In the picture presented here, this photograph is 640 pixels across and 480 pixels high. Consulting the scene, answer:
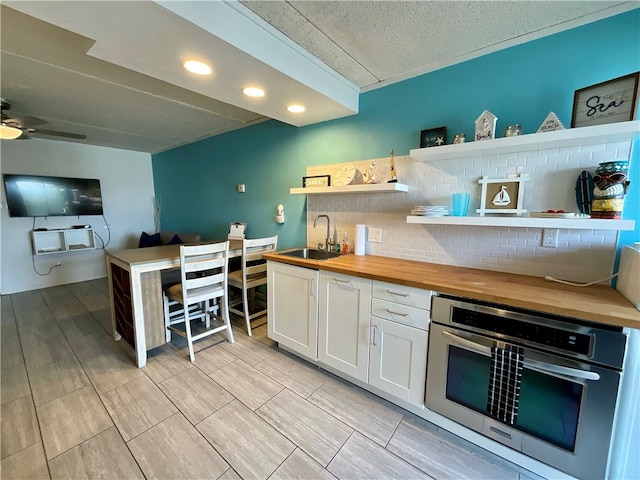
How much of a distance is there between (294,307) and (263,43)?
1.91 m

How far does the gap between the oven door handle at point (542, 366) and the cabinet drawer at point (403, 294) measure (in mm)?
215

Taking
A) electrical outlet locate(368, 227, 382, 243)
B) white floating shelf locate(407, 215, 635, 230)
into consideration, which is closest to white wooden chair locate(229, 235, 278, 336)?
electrical outlet locate(368, 227, 382, 243)

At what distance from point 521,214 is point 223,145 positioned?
3.67 metres

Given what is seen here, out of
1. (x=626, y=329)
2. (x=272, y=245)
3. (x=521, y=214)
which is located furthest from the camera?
(x=272, y=245)

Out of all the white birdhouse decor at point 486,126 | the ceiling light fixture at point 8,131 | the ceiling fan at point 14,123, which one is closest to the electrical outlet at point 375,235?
the white birdhouse decor at point 486,126

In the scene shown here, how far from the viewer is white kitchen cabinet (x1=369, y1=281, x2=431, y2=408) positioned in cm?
156

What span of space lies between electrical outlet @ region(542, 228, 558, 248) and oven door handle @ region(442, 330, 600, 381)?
→ 797mm

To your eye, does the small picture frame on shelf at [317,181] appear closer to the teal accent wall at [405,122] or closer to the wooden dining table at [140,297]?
the teal accent wall at [405,122]

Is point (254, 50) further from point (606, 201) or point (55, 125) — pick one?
point (55, 125)

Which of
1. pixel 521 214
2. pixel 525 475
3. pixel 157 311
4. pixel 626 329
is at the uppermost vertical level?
pixel 521 214

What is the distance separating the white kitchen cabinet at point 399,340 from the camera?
1556mm

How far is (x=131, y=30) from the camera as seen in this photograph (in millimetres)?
1296

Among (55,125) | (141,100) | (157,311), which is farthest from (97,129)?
(157,311)

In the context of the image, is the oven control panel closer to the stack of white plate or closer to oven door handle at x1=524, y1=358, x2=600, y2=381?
oven door handle at x1=524, y1=358, x2=600, y2=381
